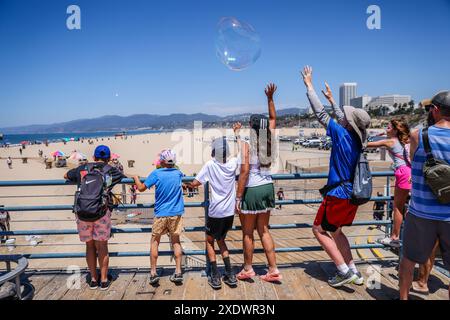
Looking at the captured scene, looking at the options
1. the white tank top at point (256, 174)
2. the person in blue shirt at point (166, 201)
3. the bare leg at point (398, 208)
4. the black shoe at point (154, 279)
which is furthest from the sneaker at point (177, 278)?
the bare leg at point (398, 208)

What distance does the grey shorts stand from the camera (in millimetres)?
2807

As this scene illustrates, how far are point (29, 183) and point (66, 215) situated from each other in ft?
41.4

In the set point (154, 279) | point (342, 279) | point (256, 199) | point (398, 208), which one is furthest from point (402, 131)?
point (154, 279)

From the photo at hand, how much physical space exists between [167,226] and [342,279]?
7.58ft

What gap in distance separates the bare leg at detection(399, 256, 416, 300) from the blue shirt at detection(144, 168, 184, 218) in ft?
8.62

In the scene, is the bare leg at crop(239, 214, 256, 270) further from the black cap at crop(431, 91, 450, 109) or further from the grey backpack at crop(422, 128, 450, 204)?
the black cap at crop(431, 91, 450, 109)

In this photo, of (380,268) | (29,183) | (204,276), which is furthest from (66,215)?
(380,268)

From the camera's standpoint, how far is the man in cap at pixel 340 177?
3.46m

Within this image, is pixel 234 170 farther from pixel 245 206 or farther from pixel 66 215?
pixel 66 215

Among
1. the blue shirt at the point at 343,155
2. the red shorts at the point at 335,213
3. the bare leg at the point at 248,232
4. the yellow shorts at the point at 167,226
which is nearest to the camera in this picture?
the blue shirt at the point at 343,155

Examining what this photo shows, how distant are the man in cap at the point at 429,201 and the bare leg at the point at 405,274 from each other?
0.13ft

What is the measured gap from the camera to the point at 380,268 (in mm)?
4477

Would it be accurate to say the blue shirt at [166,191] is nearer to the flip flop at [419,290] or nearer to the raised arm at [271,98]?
the raised arm at [271,98]

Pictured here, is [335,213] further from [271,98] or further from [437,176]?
[271,98]
